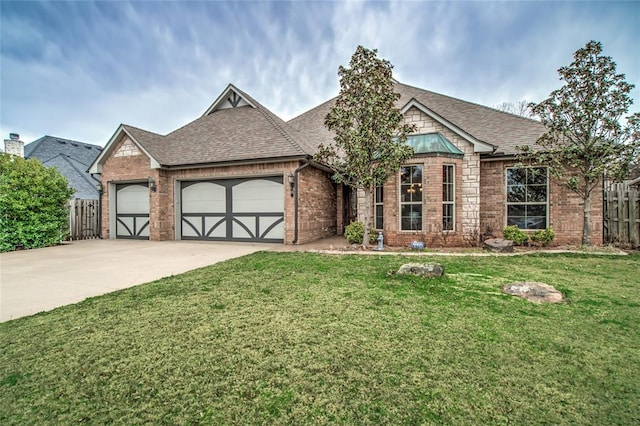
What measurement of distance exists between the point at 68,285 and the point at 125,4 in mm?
9700

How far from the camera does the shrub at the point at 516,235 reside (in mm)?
9562

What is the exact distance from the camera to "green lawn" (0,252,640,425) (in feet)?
6.70

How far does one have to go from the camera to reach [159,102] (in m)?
18.5

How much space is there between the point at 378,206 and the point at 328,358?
8259 millimetres

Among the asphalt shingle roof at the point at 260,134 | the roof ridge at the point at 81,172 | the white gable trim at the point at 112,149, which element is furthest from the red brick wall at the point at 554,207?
the roof ridge at the point at 81,172

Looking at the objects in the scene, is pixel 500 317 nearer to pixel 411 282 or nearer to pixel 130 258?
pixel 411 282

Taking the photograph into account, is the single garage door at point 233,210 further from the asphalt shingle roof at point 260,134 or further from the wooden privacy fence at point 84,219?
the wooden privacy fence at point 84,219

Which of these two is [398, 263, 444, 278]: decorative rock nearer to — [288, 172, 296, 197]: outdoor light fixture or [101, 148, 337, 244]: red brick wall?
[101, 148, 337, 244]: red brick wall

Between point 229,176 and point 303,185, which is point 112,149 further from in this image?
point 303,185

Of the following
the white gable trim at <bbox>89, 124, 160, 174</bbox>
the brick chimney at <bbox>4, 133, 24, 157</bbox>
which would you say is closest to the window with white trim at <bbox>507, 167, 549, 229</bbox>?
the white gable trim at <bbox>89, 124, 160, 174</bbox>

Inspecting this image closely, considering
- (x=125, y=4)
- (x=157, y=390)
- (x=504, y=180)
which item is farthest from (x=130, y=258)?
(x=504, y=180)

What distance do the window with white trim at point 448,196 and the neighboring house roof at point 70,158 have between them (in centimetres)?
1964

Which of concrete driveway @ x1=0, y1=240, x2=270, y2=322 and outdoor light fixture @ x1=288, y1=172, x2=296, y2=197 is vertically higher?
outdoor light fixture @ x1=288, y1=172, x2=296, y2=197

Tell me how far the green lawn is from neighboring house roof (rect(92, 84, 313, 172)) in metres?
7.49
